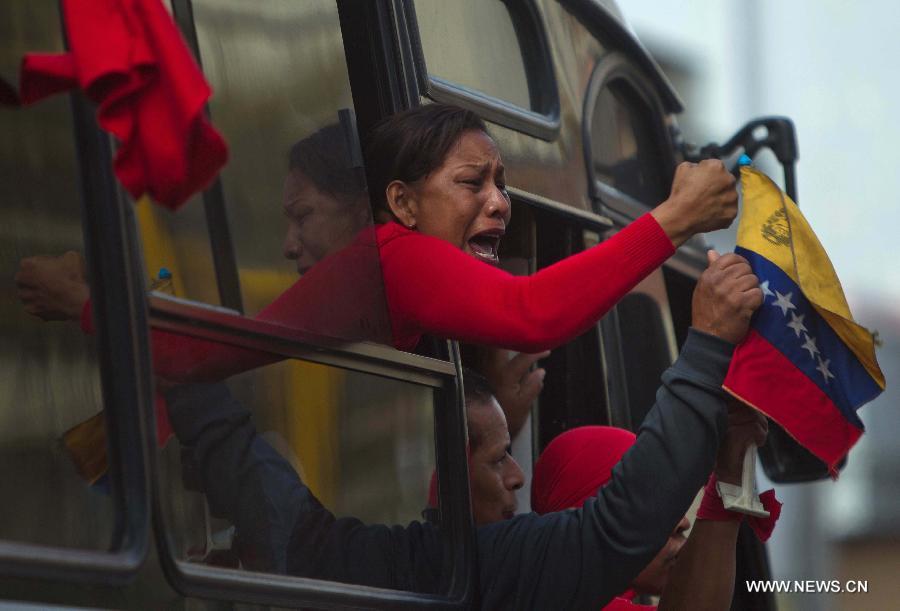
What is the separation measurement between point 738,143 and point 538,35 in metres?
1.54

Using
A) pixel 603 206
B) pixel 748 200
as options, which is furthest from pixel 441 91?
pixel 603 206

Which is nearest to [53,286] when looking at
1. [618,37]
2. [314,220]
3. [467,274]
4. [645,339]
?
[314,220]

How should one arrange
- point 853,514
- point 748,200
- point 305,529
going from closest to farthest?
1. point 305,529
2. point 748,200
3. point 853,514

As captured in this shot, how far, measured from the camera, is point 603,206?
4.23m

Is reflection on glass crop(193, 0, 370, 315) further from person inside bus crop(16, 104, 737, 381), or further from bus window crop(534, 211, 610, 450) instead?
bus window crop(534, 211, 610, 450)

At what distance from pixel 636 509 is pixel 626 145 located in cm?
229

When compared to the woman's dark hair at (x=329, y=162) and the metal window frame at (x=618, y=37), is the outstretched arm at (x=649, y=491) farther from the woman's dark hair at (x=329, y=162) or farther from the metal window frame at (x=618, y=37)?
the metal window frame at (x=618, y=37)

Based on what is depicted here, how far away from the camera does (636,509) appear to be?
265cm

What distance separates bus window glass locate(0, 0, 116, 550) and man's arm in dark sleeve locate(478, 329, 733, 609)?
0.91 metres

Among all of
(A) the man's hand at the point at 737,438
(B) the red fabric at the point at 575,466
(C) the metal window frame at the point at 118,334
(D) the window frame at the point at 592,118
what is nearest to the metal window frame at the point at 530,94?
(D) the window frame at the point at 592,118

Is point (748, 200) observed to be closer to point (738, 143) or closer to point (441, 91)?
point (441, 91)

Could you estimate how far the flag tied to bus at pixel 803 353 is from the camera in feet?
8.87

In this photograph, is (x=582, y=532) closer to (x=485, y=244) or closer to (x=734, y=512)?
(x=734, y=512)

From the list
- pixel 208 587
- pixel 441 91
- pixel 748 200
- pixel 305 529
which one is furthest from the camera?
pixel 441 91
